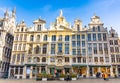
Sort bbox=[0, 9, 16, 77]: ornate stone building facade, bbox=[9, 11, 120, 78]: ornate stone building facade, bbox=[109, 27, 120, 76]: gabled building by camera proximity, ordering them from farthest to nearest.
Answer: bbox=[0, 9, 16, 77]: ornate stone building facade
bbox=[9, 11, 120, 78]: ornate stone building facade
bbox=[109, 27, 120, 76]: gabled building

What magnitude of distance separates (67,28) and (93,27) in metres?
7.83

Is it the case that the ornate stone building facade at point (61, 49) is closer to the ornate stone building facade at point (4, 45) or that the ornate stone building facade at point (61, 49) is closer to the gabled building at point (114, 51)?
the gabled building at point (114, 51)

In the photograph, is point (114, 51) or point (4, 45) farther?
point (4, 45)

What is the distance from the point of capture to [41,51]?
38.4m

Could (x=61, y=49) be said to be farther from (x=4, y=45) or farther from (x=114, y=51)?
(x=4, y=45)

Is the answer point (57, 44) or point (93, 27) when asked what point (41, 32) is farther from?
point (93, 27)

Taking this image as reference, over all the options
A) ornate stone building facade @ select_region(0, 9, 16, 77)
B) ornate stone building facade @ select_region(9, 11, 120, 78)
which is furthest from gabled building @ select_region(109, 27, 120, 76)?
ornate stone building facade @ select_region(0, 9, 16, 77)

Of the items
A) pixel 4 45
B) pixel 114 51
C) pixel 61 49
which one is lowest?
pixel 114 51

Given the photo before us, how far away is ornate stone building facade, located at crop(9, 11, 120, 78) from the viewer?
36406mm

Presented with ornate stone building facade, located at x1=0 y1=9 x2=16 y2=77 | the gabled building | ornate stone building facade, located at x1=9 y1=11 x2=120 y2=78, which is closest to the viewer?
the gabled building

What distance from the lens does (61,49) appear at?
38.2 metres

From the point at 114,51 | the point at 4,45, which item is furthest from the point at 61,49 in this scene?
the point at 4,45

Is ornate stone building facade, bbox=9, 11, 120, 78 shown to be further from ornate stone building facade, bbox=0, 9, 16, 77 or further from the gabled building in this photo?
ornate stone building facade, bbox=0, 9, 16, 77

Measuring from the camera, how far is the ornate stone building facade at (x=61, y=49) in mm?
36406
